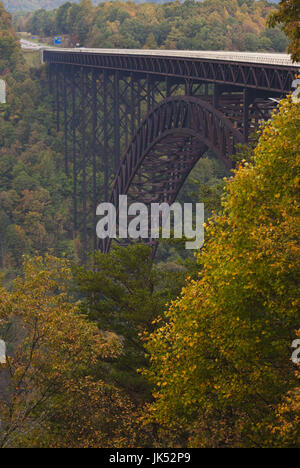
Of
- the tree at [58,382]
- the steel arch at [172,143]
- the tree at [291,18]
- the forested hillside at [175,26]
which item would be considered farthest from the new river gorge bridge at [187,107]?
the forested hillside at [175,26]

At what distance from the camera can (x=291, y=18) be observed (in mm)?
12953

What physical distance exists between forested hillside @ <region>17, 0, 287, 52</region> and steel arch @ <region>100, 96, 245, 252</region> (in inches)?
1940

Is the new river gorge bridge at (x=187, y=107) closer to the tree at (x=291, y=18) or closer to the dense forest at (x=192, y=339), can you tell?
the dense forest at (x=192, y=339)

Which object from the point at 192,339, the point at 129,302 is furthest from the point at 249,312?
the point at 129,302

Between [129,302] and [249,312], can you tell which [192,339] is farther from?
[129,302]

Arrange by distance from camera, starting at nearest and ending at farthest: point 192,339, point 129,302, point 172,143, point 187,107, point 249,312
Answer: point 249,312
point 192,339
point 129,302
point 187,107
point 172,143

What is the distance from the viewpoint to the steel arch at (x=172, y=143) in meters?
32.4

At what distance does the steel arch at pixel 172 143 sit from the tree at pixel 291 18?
16.4m

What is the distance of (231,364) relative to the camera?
12695 mm

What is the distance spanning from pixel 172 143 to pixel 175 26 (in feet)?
202

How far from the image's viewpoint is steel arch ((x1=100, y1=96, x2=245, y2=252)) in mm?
32375

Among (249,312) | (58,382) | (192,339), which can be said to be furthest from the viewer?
(58,382)
